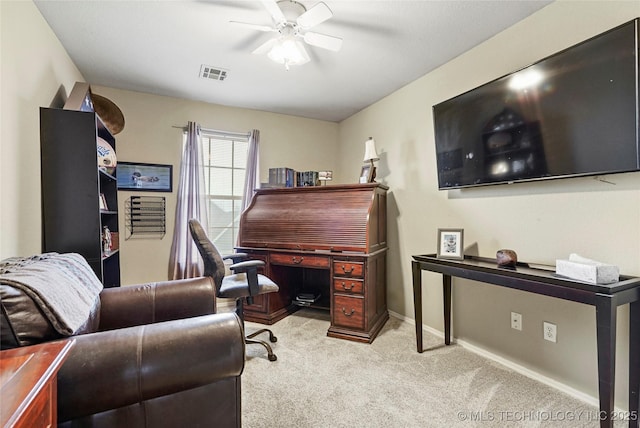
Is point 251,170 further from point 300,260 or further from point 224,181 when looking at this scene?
point 300,260

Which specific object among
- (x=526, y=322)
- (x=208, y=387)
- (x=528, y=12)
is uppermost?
(x=528, y=12)

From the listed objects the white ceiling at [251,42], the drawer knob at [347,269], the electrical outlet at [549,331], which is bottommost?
the electrical outlet at [549,331]

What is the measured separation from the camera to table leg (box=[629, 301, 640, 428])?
4.70 feet

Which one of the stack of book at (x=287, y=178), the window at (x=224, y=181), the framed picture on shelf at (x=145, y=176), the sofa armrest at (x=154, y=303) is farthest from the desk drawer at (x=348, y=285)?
the framed picture on shelf at (x=145, y=176)

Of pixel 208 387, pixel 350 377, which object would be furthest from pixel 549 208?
pixel 208 387

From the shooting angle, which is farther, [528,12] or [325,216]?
[325,216]

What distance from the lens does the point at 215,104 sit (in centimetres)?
360

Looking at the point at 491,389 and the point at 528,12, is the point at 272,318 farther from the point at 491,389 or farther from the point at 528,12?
the point at 528,12

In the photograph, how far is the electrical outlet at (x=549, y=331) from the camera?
6.16 ft

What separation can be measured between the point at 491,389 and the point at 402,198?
1818 millimetres

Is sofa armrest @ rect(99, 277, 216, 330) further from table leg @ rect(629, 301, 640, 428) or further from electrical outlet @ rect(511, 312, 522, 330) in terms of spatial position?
table leg @ rect(629, 301, 640, 428)

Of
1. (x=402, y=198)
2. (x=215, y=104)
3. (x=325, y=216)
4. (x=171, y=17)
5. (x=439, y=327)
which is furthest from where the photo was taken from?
(x=215, y=104)

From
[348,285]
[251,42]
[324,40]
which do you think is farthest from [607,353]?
[251,42]

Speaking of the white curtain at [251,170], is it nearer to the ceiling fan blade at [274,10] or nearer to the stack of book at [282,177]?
the stack of book at [282,177]
